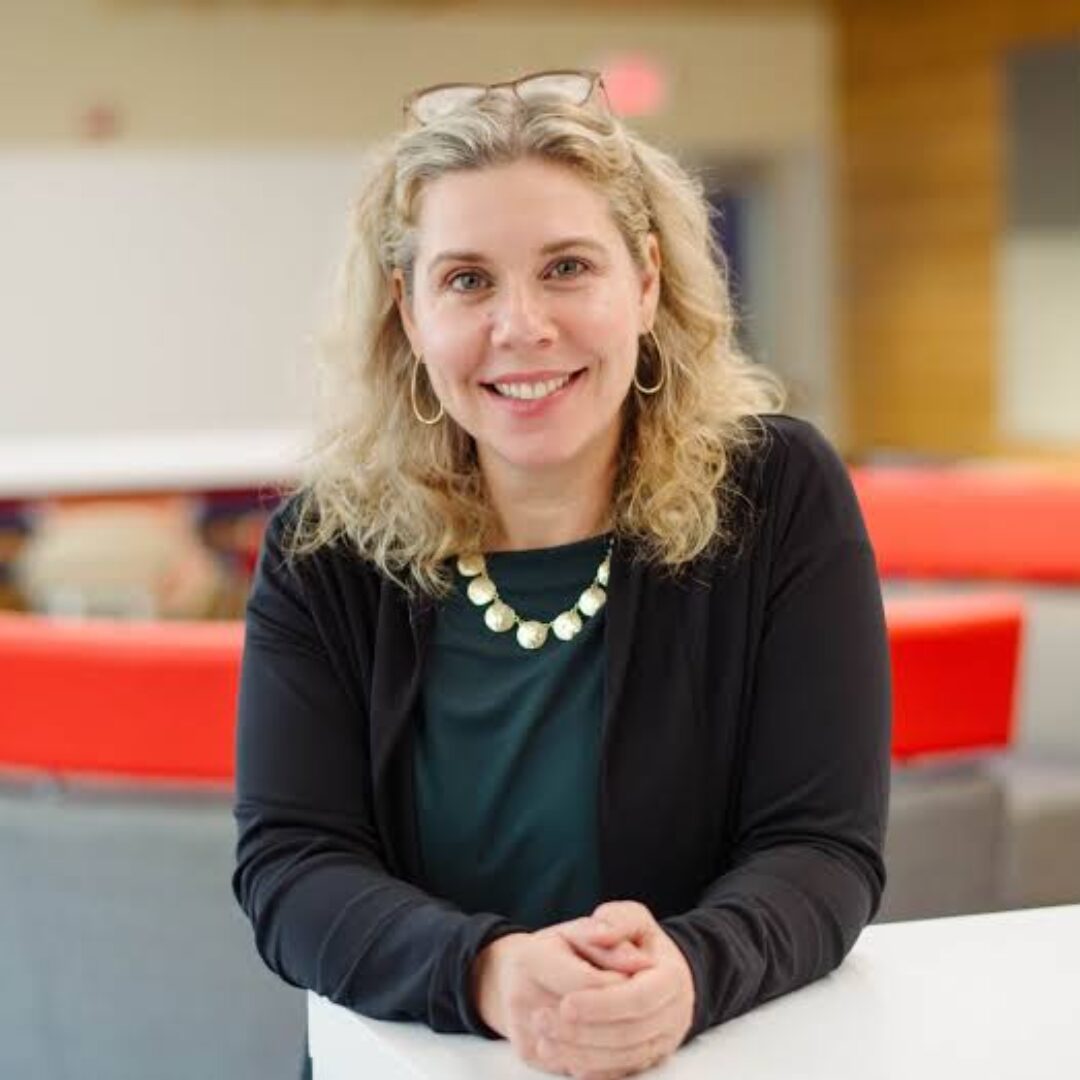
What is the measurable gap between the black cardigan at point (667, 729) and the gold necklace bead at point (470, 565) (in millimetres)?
55

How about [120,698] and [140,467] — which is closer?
[120,698]

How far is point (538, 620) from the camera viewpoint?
1.98 m

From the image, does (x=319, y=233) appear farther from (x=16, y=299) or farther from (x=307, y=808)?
(x=307, y=808)

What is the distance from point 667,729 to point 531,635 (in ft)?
0.56

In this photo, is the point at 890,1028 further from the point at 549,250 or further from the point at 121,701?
the point at 121,701

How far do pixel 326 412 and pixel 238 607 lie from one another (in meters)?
5.83

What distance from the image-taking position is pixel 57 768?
10.1 feet

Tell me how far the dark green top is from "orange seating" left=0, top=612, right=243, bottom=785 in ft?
3.54

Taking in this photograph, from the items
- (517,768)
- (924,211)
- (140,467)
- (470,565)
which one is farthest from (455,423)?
(924,211)

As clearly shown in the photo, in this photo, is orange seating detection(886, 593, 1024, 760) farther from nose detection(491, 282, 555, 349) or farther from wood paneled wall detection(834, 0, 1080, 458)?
wood paneled wall detection(834, 0, 1080, 458)

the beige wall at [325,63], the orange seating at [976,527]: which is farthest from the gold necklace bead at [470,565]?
the beige wall at [325,63]

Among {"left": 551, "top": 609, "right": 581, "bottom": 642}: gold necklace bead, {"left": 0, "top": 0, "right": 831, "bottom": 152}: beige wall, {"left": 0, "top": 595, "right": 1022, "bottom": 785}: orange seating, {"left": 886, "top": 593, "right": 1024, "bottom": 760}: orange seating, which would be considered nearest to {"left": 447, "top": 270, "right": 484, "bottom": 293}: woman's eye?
{"left": 551, "top": 609, "right": 581, "bottom": 642}: gold necklace bead

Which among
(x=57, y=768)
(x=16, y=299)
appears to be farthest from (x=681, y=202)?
(x=16, y=299)

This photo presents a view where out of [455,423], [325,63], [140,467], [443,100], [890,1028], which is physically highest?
[325,63]
